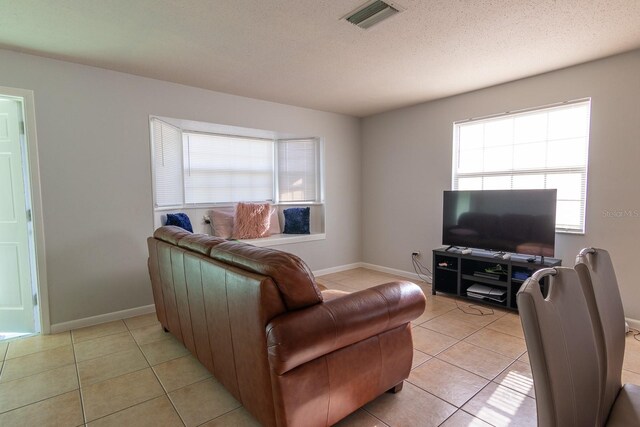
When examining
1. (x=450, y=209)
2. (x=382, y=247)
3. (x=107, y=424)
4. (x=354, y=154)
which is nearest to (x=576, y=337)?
(x=107, y=424)

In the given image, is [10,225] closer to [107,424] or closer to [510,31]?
[107,424]

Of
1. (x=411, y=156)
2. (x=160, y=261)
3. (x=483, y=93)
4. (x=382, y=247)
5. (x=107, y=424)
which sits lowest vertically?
(x=107, y=424)

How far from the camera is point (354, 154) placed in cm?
527

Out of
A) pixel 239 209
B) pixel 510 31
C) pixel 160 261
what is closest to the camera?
pixel 510 31

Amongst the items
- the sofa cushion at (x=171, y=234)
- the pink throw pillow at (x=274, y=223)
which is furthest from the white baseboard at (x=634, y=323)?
the pink throw pillow at (x=274, y=223)

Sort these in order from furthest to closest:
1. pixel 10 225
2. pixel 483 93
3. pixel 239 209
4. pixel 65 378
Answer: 1. pixel 239 209
2. pixel 483 93
3. pixel 10 225
4. pixel 65 378

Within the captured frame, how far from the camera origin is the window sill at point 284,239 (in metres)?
4.25

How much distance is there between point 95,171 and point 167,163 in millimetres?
797

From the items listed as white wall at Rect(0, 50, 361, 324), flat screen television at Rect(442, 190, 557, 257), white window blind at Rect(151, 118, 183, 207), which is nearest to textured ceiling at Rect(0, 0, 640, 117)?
white wall at Rect(0, 50, 361, 324)

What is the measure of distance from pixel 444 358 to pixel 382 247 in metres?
2.69

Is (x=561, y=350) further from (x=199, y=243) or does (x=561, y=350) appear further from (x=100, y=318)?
(x=100, y=318)

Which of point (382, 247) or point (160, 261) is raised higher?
point (160, 261)

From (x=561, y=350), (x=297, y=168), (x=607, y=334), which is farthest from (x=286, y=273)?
(x=297, y=168)

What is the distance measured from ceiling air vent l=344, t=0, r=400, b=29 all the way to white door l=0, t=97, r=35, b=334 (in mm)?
2904
